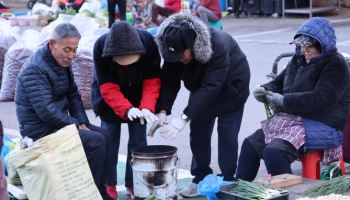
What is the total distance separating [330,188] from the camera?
14.5 ft

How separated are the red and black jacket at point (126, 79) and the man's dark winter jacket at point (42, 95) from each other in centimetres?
24

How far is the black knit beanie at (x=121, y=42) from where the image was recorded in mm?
4844

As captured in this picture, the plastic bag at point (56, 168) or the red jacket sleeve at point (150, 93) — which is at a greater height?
the red jacket sleeve at point (150, 93)

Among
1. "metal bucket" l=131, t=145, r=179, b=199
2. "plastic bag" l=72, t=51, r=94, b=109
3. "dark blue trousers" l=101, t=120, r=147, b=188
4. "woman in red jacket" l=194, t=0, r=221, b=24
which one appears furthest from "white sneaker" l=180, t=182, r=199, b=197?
"woman in red jacket" l=194, t=0, r=221, b=24

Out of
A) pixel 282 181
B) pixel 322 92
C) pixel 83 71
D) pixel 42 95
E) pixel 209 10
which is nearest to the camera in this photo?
pixel 282 181

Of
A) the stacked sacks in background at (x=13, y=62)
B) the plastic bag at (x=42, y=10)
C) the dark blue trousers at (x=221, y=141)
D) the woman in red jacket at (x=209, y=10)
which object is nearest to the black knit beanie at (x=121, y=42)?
the dark blue trousers at (x=221, y=141)

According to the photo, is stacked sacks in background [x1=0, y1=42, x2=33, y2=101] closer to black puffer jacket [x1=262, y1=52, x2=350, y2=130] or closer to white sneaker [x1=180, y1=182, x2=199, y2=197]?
white sneaker [x1=180, y1=182, x2=199, y2=197]

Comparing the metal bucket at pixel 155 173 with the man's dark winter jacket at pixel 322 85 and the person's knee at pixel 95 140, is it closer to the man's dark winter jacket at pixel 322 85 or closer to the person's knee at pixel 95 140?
the person's knee at pixel 95 140

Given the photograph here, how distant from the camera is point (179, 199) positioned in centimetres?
529

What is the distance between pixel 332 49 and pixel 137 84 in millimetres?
1358

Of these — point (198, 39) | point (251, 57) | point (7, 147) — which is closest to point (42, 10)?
point (251, 57)

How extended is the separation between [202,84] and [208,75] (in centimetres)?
8

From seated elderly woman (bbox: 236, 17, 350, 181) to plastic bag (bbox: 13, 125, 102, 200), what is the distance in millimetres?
1263

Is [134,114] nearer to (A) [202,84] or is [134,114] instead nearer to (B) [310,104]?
(A) [202,84]
